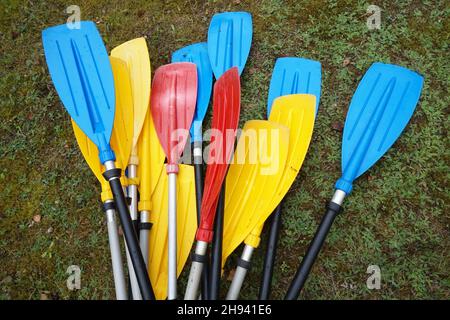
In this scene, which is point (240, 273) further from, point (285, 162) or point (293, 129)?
point (293, 129)

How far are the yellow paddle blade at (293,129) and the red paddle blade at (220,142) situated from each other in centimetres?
25

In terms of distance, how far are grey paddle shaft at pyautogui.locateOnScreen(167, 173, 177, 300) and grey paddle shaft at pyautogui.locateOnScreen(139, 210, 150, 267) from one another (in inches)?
5.2

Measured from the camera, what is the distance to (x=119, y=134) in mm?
2188

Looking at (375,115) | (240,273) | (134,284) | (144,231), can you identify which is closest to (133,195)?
(144,231)

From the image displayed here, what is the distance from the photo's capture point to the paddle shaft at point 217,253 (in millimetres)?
1868

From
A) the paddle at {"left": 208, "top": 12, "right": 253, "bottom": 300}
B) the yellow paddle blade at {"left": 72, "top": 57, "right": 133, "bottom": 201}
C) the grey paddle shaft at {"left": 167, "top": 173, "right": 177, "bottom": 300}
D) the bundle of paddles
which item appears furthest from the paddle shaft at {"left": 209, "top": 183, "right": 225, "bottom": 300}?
the paddle at {"left": 208, "top": 12, "right": 253, "bottom": 300}

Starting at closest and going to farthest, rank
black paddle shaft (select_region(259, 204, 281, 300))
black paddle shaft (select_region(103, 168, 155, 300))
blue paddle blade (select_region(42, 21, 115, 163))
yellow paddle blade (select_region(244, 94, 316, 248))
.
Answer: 1. black paddle shaft (select_region(103, 168, 155, 300))
2. black paddle shaft (select_region(259, 204, 281, 300))
3. yellow paddle blade (select_region(244, 94, 316, 248))
4. blue paddle blade (select_region(42, 21, 115, 163))

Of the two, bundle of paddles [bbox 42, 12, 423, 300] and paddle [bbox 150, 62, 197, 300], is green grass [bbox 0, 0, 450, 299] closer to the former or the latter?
bundle of paddles [bbox 42, 12, 423, 300]

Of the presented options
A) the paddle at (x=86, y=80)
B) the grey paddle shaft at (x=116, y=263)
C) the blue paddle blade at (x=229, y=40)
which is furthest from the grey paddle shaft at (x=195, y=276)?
the blue paddle blade at (x=229, y=40)

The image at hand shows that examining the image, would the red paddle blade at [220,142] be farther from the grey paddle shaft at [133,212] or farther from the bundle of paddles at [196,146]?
the grey paddle shaft at [133,212]

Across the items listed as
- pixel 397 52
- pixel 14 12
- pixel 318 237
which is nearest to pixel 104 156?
pixel 318 237

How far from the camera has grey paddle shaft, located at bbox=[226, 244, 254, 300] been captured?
6.25 ft

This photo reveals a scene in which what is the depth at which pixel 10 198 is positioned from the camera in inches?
92.1
